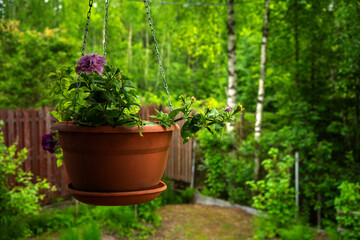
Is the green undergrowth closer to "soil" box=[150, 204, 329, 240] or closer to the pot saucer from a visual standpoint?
"soil" box=[150, 204, 329, 240]

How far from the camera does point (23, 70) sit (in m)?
6.91

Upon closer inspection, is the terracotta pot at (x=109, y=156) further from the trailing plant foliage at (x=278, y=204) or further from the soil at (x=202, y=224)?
the trailing plant foliage at (x=278, y=204)

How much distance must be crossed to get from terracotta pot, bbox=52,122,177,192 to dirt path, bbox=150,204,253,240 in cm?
352

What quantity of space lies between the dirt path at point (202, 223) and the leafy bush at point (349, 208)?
49.8 inches

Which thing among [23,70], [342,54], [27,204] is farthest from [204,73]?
[27,204]

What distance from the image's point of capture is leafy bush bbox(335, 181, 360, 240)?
3681 mm

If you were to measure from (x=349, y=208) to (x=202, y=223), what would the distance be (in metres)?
2.07

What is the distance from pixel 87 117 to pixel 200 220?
4.40m

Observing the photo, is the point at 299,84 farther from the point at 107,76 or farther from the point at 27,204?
the point at 107,76

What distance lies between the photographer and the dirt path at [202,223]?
457 centimetres

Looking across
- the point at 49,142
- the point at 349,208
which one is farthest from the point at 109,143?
the point at 349,208

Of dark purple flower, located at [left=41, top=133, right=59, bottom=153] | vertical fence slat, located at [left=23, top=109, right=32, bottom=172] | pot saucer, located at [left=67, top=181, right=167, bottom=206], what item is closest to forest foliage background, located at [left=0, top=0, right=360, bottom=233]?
vertical fence slat, located at [left=23, top=109, right=32, bottom=172]

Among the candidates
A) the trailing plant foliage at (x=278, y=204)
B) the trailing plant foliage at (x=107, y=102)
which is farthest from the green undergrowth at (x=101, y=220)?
the trailing plant foliage at (x=107, y=102)

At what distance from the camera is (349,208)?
3826 millimetres
